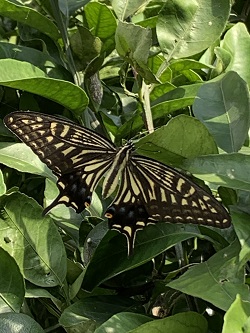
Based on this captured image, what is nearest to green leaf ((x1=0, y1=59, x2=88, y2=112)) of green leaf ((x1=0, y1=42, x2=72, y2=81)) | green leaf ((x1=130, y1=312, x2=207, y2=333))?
green leaf ((x1=0, y1=42, x2=72, y2=81))

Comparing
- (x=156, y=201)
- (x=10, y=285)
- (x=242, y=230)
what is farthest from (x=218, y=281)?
(x=10, y=285)

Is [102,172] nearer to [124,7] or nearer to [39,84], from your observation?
[39,84]

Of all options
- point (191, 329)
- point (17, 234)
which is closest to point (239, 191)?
point (191, 329)

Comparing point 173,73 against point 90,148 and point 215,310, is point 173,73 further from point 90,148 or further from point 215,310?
point 215,310

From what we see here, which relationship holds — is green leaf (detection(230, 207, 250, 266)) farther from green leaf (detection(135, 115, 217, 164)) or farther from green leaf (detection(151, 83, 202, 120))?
green leaf (detection(151, 83, 202, 120))

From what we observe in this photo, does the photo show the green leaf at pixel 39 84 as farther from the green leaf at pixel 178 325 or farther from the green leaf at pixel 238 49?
the green leaf at pixel 178 325

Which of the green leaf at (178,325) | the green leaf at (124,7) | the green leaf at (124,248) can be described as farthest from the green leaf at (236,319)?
the green leaf at (124,7)
